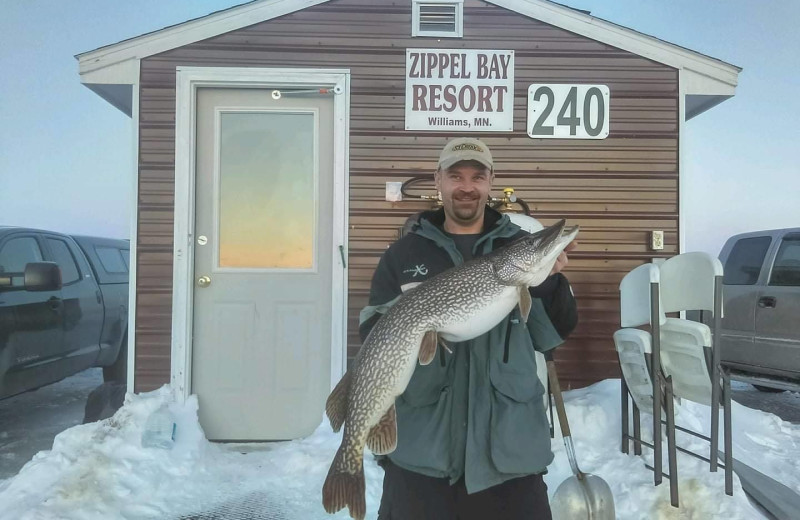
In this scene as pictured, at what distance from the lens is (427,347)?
2025 mm

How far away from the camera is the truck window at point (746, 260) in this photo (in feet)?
23.0

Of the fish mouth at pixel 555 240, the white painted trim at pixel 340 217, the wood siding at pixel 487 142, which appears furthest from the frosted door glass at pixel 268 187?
the fish mouth at pixel 555 240

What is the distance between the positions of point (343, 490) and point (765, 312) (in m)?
6.68

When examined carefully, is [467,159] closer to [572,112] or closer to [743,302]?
[572,112]

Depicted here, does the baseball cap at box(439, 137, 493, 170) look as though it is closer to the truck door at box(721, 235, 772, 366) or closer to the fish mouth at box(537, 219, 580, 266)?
A: the fish mouth at box(537, 219, 580, 266)

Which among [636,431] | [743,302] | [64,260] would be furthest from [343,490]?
[743,302]

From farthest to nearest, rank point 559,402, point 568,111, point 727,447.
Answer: point 568,111 < point 559,402 < point 727,447

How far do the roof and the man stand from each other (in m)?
3.01

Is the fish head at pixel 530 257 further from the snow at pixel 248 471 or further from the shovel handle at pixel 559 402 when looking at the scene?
the snow at pixel 248 471

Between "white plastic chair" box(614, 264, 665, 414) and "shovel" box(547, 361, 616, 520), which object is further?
→ "white plastic chair" box(614, 264, 665, 414)

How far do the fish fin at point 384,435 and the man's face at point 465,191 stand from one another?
2.93 ft

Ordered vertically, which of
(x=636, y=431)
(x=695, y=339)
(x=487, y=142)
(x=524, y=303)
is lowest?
(x=636, y=431)

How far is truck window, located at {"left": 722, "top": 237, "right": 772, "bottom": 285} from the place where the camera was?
7.02 meters

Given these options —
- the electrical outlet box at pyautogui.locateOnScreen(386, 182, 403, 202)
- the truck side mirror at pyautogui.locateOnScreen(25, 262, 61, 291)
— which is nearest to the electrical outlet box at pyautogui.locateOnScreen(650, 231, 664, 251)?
the electrical outlet box at pyautogui.locateOnScreen(386, 182, 403, 202)
